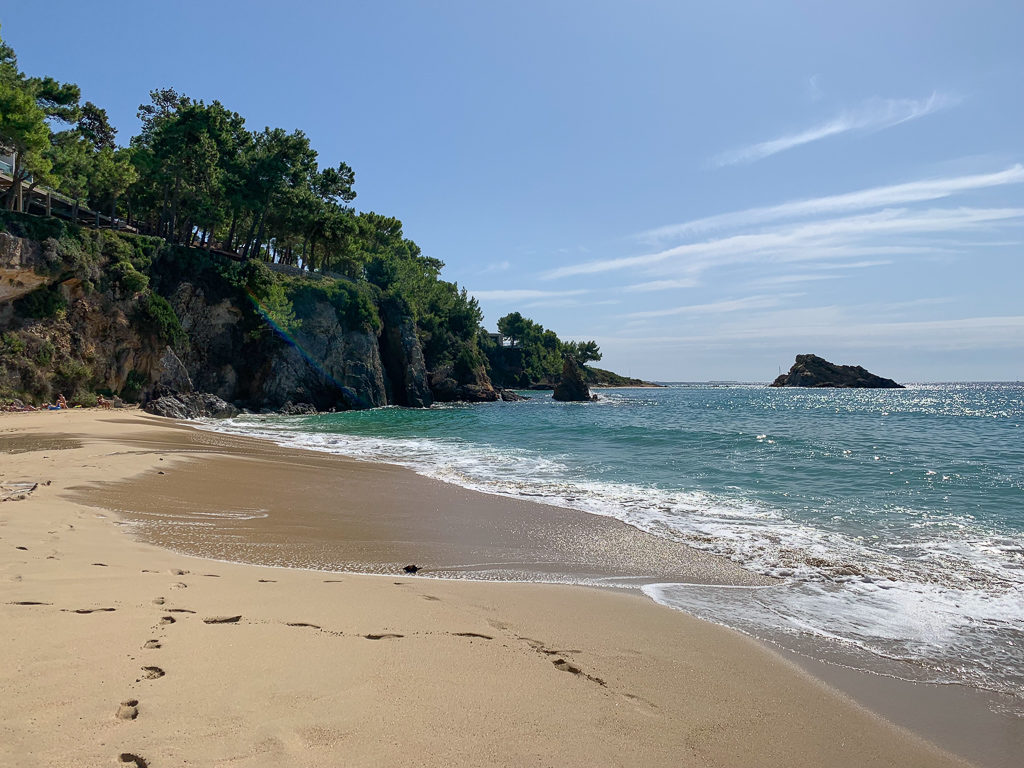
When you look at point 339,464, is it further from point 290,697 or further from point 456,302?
point 456,302

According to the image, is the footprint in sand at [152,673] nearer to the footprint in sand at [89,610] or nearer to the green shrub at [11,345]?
the footprint in sand at [89,610]

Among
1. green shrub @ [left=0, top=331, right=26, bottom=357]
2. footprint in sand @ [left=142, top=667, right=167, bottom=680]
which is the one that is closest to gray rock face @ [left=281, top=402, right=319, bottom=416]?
green shrub @ [left=0, top=331, right=26, bottom=357]

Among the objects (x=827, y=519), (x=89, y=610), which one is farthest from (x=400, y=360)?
(x=89, y=610)

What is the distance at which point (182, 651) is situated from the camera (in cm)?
357

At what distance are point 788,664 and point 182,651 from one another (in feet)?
15.3

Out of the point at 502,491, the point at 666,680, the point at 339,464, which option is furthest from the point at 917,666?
the point at 339,464

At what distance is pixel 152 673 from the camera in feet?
10.6

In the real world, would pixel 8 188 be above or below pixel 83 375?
above

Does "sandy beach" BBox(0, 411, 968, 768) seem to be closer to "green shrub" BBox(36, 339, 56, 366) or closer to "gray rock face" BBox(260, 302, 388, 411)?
"green shrub" BBox(36, 339, 56, 366)

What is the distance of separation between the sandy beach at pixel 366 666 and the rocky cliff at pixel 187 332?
2516 centimetres

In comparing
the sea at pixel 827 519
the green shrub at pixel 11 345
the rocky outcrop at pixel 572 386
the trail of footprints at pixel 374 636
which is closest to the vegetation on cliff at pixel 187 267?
the green shrub at pixel 11 345

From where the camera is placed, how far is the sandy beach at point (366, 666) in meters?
2.75

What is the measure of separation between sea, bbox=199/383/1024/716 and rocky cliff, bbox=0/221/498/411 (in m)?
→ 13.3

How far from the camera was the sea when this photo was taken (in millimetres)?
5402
